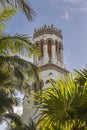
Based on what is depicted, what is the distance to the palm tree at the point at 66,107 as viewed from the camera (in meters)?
9.59

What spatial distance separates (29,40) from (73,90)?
6138mm

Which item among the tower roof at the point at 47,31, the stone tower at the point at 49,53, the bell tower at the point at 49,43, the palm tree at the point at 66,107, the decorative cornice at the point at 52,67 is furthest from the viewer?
the tower roof at the point at 47,31

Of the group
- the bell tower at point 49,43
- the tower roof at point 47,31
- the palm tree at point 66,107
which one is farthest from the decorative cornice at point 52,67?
the palm tree at point 66,107

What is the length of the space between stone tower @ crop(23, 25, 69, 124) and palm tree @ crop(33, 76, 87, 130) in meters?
39.6

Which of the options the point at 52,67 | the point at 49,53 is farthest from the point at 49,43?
the point at 52,67

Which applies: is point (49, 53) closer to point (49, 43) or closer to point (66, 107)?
point (49, 43)

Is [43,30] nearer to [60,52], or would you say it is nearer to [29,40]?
[60,52]

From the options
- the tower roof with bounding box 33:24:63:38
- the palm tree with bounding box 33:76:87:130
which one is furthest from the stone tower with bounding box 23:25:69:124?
the palm tree with bounding box 33:76:87:130

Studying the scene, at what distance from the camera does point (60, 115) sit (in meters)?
9.59

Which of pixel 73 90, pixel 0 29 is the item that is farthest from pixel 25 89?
pixel 73 90

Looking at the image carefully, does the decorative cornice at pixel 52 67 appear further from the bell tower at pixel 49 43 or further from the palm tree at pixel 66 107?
the palm tree at pixel 66 107

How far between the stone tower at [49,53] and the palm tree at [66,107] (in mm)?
39636

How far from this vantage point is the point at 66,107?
957 cm

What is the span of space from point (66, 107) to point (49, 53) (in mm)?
43937
